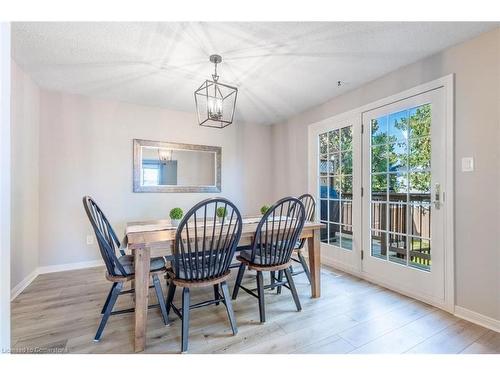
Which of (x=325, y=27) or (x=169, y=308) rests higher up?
(x=325, y=27)

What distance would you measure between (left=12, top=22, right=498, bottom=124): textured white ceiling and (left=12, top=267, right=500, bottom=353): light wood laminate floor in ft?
7.32

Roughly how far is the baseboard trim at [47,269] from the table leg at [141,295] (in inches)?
66.7

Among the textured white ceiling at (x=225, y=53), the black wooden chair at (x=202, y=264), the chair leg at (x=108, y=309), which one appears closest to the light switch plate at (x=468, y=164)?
the textured white ceiling at (x=225, y=53)

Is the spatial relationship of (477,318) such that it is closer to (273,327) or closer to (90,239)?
(273,327)

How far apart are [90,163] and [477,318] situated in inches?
169

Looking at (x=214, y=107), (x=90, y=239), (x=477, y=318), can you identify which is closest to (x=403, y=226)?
(x=477, y=318)

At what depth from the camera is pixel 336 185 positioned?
10.5ft

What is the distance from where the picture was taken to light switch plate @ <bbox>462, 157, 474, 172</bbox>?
6.17 ft

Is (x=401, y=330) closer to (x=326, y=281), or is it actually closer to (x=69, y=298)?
(x=326, y=281)

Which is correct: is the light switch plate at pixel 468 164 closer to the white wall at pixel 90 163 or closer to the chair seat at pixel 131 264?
the chair seat at pixel 131 264

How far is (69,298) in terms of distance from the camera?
2.26m
